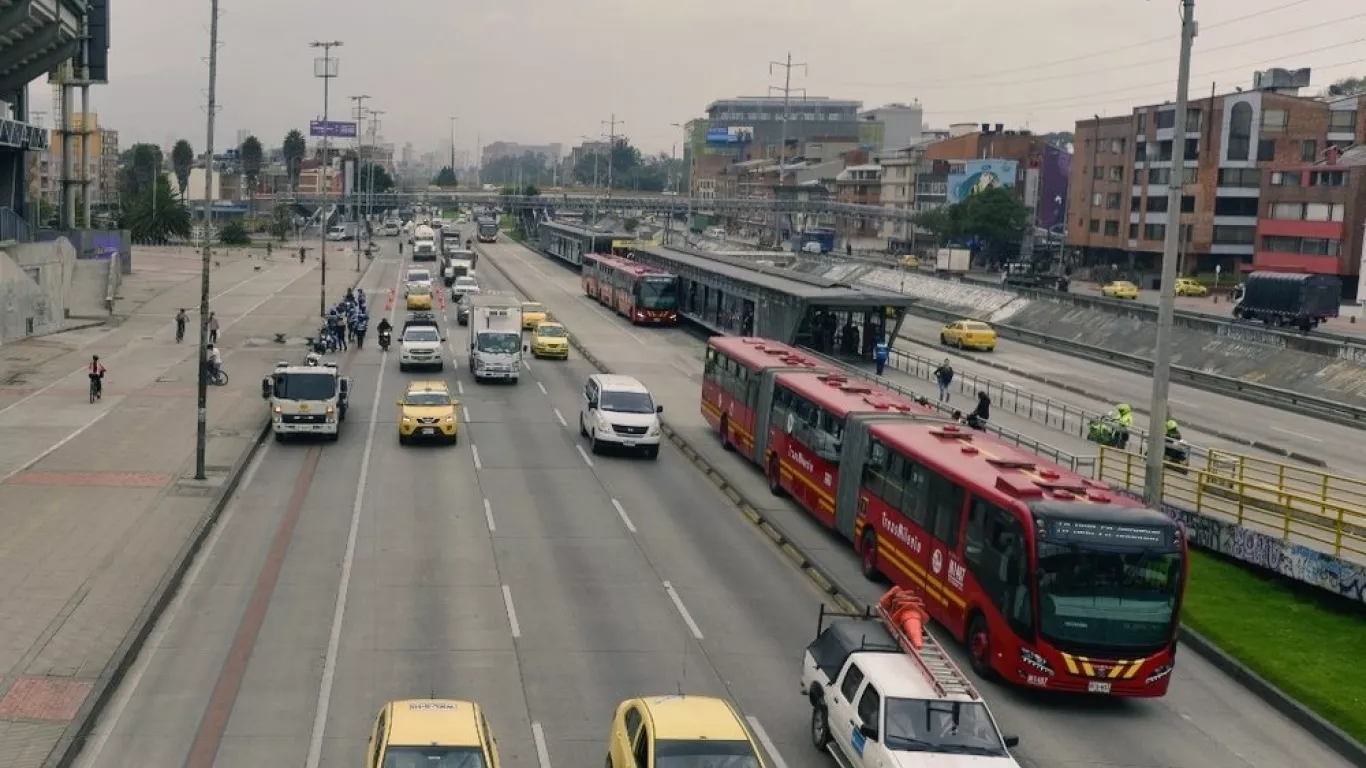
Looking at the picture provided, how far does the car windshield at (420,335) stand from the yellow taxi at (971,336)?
88.6 feet

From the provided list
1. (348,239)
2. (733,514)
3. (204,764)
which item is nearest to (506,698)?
(204,764)

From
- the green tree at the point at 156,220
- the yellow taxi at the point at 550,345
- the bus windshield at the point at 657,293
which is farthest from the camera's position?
the green tree at the point at 156,220

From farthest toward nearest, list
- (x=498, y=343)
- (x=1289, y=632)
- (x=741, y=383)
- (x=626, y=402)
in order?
(x=498, y=343)
(x=626, y=402)
(x=741, y=383)
(x=1289, y=632)

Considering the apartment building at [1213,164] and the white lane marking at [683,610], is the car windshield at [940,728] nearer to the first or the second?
the white lane marking at [683,610]

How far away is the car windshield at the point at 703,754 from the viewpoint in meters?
13.6

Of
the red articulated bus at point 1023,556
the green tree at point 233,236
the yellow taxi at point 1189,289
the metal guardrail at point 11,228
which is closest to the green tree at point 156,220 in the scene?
the green tree at point 233,236

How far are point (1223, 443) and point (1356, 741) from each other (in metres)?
24.8

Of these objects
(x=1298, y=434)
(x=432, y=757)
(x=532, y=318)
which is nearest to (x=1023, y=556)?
(x=432, y=757)

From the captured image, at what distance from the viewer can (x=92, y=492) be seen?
3017 cm

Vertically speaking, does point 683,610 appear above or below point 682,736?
below

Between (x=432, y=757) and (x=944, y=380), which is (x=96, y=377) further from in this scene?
(x=432, y=757)

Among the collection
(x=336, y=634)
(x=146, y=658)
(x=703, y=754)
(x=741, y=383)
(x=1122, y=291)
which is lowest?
(x=146, y=658)

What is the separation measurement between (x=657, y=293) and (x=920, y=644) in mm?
58055

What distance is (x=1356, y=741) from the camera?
717 inches
